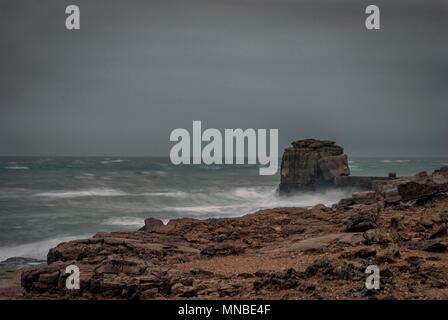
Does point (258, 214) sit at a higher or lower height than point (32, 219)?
higher

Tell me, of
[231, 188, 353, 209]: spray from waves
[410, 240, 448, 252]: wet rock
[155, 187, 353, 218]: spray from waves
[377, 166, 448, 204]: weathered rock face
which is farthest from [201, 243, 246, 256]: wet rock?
[231, 188, 353, 209]: spray from waves

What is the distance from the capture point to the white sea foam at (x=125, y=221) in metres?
39.7

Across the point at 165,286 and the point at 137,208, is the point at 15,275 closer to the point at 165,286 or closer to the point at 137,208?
the point at 165,286

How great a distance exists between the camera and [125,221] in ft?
137

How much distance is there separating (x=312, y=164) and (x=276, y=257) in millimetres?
54309

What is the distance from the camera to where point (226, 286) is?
36.9ft

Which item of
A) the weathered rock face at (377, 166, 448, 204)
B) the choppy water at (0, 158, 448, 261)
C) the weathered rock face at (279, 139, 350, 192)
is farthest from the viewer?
the weathered rock face at (279, 139, 350, 192)

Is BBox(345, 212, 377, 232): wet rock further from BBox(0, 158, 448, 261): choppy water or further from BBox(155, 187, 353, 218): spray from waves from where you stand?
BBox(155, 187, 353, 218): spray from waves

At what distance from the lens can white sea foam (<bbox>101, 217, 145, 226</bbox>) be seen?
39.7 metres

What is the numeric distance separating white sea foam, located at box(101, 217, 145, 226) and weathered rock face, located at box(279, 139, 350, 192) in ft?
98.3

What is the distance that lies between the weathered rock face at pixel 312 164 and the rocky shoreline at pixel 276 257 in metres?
46.4

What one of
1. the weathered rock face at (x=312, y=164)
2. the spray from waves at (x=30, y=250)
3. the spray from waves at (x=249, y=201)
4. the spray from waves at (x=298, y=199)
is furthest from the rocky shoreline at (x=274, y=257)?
the weathered rock face at (x=312, y=164)
